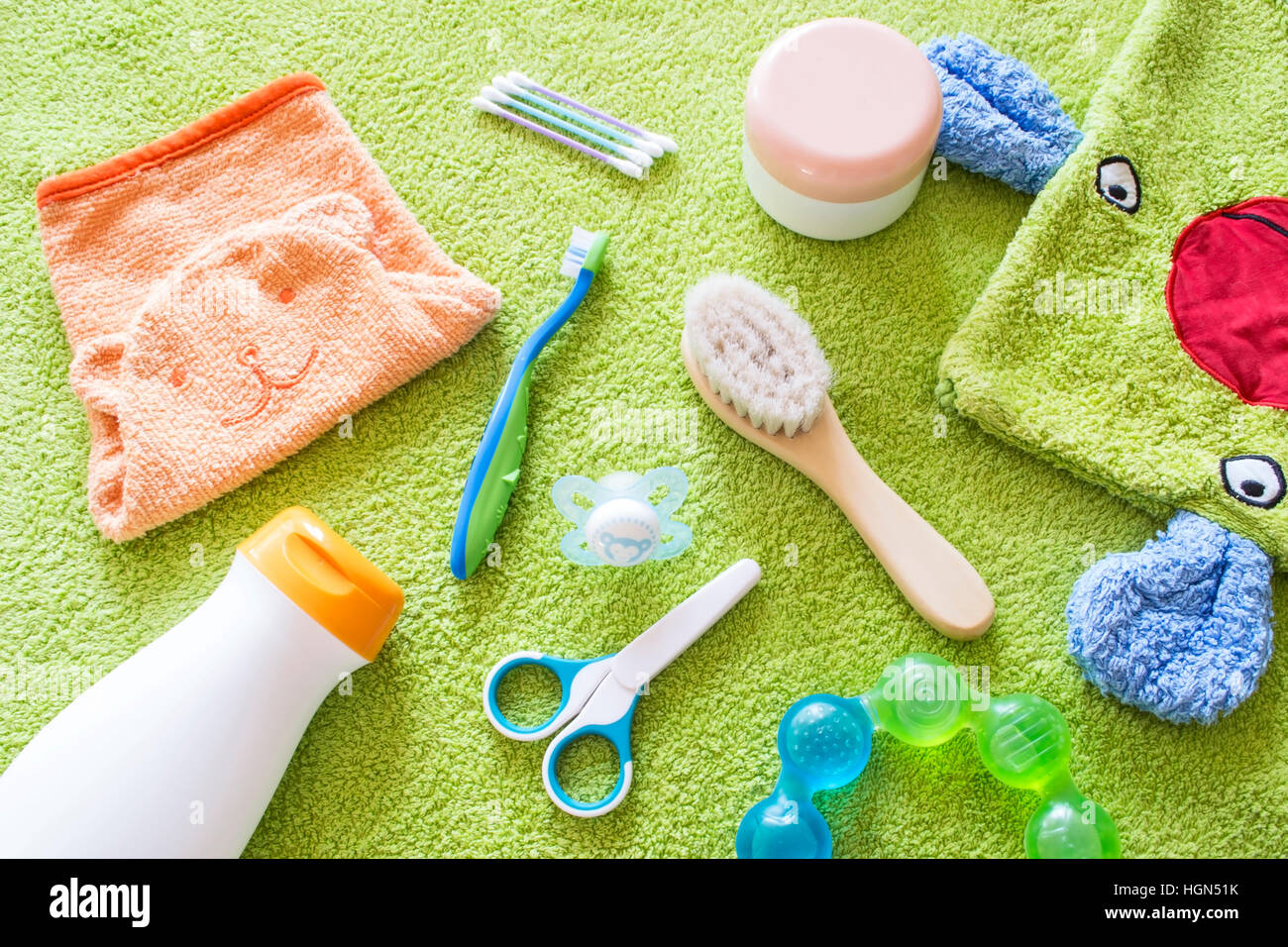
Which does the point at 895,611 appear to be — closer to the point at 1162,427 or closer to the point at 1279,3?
the point at 1162,427

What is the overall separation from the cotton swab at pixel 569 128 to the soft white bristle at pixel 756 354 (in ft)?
0.45

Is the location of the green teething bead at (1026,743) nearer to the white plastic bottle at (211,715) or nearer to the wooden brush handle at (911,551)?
the wooden brush handle at (911,551)

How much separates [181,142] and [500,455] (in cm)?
35

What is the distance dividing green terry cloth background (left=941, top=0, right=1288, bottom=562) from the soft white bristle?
11 cm

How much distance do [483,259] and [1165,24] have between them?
0.54 metres

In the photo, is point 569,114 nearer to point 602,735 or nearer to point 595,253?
point 595,253

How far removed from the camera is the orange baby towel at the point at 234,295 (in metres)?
0.74

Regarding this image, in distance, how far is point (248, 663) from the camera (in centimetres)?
65

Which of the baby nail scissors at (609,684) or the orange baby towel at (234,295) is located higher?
the orange baby towel at (234,295)

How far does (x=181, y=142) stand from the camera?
795 millimetres

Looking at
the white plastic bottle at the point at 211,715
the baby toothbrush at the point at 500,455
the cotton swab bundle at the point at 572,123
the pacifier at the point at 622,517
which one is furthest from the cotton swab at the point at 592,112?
the white plastic bottle at the point at 211,715
